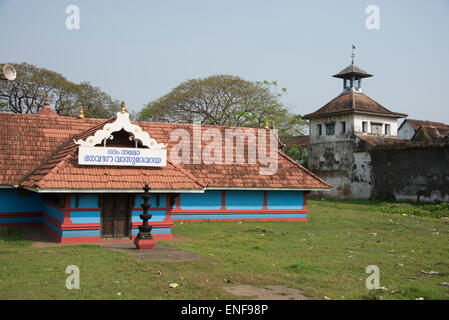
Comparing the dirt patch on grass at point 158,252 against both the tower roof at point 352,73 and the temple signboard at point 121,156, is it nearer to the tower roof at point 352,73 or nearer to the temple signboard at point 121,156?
the temple signboard at point 121,156

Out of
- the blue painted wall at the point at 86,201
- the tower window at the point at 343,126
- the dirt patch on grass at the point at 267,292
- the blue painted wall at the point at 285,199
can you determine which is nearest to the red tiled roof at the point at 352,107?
the tower window at the point at 343,126

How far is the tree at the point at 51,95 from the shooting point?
136 feet

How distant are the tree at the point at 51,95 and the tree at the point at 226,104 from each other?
34.8 feet

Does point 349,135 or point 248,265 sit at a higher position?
point 349,135

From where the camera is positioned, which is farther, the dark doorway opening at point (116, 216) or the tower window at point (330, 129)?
the tower window at point (330, 129)

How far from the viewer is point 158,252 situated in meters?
11.4

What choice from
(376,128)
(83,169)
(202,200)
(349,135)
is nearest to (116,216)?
(83,169)

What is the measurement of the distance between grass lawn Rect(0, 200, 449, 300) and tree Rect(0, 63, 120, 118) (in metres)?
31.0

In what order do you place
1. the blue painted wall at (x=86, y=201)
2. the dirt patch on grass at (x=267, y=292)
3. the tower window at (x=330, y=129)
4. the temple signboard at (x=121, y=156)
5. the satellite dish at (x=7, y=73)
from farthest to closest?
the tower window at (x=330, y=129)
the satellite dish at (x=7, y=73)
the temple signboard at (x=121, y=156)
the blue painted wall at (x=86, y=201)
the dirt patch on grass at (x=267, y=292)

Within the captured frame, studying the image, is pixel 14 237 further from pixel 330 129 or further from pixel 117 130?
pixel 330 129

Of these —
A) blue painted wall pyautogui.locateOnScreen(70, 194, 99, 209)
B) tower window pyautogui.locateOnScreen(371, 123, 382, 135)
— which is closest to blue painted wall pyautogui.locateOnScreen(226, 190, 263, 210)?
blue painted wall pyautogui.locateOnScreen(70, 194, 99, 209)

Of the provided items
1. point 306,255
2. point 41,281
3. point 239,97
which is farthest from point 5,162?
point 239,97

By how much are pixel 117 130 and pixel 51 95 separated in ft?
109
